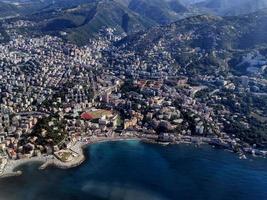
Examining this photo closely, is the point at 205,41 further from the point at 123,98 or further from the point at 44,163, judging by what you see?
the point at 44,163

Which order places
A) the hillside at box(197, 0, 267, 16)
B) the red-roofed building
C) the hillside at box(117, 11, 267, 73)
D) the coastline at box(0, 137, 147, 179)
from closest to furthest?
the coastline at box(0, 137, 147, 179)
the red-roofed building
the hillside at box(117, 11, 267, 73)
the hillside at box(197, 0, 267, 16)

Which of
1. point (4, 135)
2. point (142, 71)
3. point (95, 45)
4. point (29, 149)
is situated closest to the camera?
point (29, 149)

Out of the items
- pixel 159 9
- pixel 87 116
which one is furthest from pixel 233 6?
pixel 87 116

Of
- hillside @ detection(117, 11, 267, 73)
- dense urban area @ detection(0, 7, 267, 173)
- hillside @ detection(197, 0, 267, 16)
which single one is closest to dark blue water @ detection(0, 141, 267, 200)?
dense urban area @ detection(0, 7, 267, 173)

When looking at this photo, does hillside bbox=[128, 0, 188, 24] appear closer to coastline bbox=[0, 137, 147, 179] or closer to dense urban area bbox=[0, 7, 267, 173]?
dense urban area bbox=[0, 7, 267, 173]

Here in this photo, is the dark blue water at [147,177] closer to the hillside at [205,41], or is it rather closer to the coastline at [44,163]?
the coastline at [44,163]

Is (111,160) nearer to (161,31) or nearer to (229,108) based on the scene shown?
(229,108)

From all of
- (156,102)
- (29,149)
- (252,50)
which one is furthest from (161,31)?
(29,149)

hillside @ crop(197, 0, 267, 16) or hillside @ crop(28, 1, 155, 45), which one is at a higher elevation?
hillside @ crop(197, 0, 267, 16)
